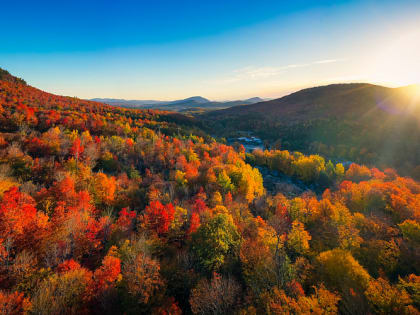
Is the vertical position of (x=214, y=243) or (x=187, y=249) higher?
(x=214, y=243)

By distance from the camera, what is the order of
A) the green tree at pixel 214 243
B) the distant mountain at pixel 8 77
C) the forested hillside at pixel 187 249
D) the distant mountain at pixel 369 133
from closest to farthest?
the forested hillside at pixel 187 249 → the green tree at pixel 214 243 → the distant mountain at pixel 369 133 → the distant mountain at pixel 8 77

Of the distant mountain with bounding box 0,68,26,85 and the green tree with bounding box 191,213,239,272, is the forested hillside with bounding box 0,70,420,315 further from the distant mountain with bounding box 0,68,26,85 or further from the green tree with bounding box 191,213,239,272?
the distant mountain with bounding box 0,68,26,85

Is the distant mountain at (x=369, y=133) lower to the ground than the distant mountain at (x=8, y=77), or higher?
lower

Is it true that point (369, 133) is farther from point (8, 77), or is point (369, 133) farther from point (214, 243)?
point (8, 77)

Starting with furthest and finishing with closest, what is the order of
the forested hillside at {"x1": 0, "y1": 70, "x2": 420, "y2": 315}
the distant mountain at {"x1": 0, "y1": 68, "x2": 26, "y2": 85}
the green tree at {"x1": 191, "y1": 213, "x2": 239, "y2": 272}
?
the distant mountain at {"x1": 0, "y1": 68, "x2": 26, "y2": 85}
the green tree at {"x1": 191, "y1": 213, "x2": 239, "y2": 272}
the forested hillside at {"x1": 0, "y1": 70, "x2": 420, "y2": 315}

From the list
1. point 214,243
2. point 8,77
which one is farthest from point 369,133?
point 8,77

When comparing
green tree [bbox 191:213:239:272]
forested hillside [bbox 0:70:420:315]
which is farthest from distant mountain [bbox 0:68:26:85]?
green tree [bbox 191:213:239:272]

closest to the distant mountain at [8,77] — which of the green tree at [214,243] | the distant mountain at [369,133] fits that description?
the distant mountain at [369,133]

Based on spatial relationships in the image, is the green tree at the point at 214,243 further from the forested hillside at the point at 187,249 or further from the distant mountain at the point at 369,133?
the distant mountain at the point at 369,133

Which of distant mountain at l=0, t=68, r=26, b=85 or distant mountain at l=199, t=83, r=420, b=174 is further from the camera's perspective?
distant mountain at l=0, t=68, r=26, b=85

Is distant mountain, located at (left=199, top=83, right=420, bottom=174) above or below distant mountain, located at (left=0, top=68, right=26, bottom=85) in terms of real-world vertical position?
below

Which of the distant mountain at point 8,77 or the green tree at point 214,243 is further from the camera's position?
the distant mountain at point 8,77

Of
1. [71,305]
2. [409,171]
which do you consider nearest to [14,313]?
[71,305]
